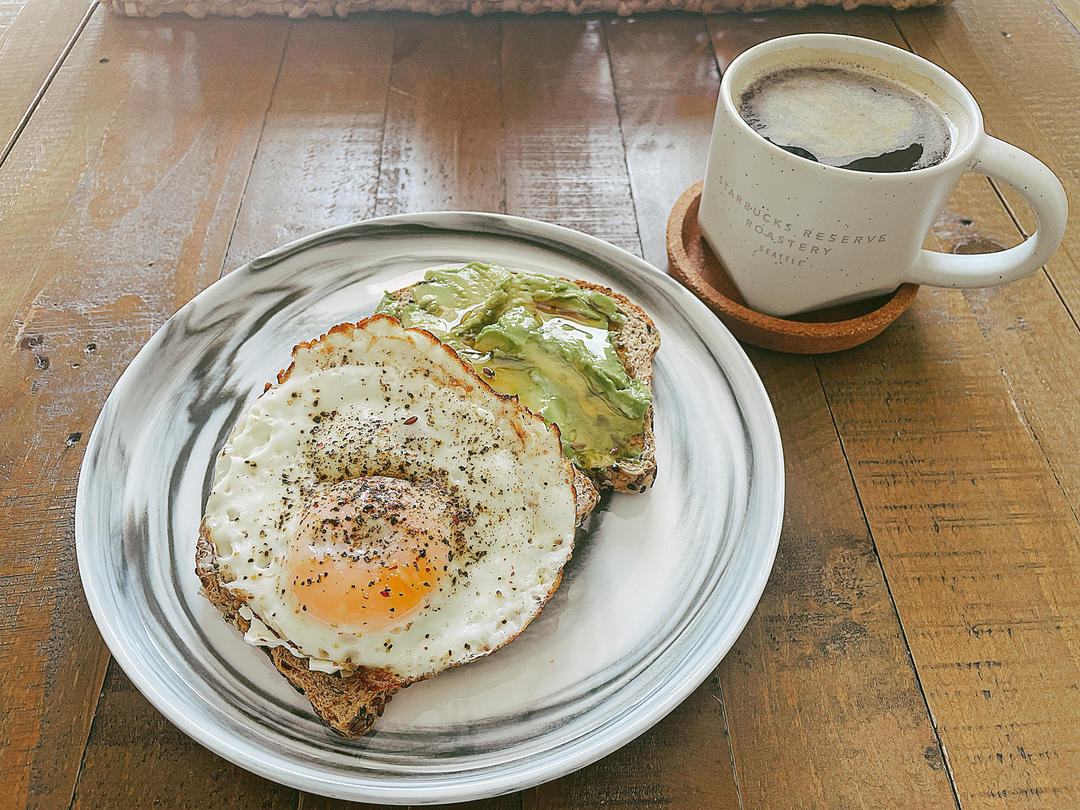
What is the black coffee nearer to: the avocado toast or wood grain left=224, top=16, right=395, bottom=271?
the avocado toast

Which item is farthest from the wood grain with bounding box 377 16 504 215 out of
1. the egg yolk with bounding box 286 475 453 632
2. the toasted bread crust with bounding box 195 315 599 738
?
the toasted bread crust with bounding box 195 315 599 738

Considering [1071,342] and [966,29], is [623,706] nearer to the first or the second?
[1071,342]

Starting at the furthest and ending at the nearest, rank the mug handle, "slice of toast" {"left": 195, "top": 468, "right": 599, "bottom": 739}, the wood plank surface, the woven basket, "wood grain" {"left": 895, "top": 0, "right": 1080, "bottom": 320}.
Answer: the woven basket < "wood grain" {"left": 895, "top": 0, "right": 1080, "bottom": 320} < the mug handle < the wood plank surface < "slice of toast" {"left": 195, "top": 468, "right": 599, "bottom": 739}

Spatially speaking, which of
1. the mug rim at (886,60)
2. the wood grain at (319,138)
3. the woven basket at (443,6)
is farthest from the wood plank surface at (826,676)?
the woven basket at (443,6)

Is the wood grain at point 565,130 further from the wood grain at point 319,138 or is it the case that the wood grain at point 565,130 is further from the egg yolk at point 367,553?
the egg yolk at point 367,553

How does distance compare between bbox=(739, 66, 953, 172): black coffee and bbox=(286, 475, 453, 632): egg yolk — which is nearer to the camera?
bbox=(286, 475, 453, 632): egg yolk

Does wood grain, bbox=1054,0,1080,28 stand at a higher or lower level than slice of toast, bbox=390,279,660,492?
higher
